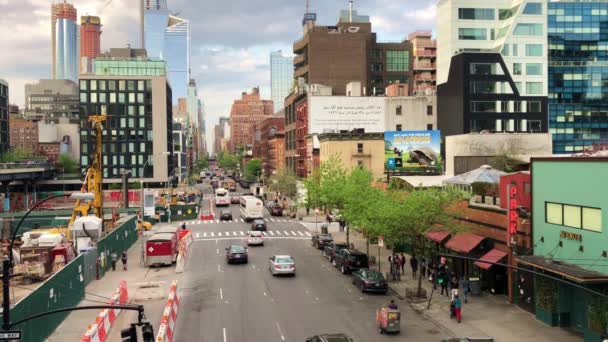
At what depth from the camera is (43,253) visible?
40719 mm

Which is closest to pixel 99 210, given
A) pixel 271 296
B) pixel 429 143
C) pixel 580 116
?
pixel 271 296

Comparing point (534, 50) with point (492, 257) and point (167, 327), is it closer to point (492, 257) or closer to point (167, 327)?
A: point (492, 257)

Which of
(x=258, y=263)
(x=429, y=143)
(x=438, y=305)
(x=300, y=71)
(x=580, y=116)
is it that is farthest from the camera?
(x=580, y=116)

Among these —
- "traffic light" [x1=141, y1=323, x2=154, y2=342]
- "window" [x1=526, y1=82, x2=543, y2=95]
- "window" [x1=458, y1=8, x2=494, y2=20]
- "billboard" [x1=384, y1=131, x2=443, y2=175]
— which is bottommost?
"traffic light" [x1=141, y1=323, x2=154, y2=342]

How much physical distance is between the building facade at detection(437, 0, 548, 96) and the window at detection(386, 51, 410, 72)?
103ft

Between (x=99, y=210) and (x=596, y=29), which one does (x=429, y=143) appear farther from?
(x=596, y=29)

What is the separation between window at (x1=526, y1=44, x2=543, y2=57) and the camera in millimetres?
97000

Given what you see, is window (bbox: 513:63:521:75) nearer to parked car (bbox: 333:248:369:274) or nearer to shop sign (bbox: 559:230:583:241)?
parked car (bbox: 333:248:369:274)

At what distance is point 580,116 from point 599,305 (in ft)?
413

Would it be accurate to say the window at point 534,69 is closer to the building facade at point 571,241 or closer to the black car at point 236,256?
the black car at point 236,256

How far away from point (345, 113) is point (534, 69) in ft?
100

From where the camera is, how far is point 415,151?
3351 inches

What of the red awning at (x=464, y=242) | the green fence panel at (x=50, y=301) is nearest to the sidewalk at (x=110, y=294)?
the green fence panel at (x=50, y=301)

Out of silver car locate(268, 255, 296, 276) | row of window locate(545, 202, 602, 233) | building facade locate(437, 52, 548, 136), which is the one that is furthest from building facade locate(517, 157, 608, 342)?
building facade locate(437, 52, 548, 136)
